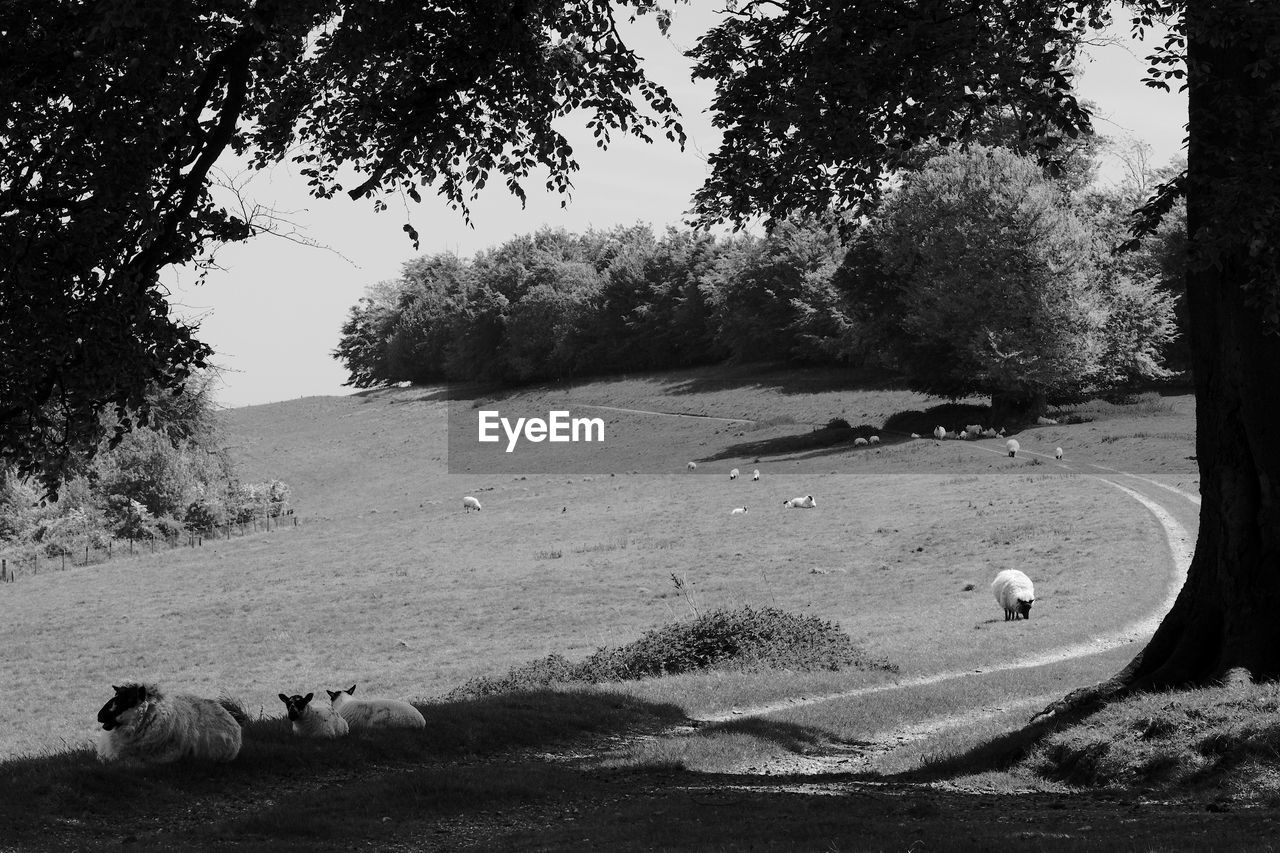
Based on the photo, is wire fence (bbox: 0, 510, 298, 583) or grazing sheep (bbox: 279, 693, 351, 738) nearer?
grazing sheep (bbox: 279, 693, 351, 738)

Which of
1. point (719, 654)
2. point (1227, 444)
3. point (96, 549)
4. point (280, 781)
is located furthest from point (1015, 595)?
point (96, 549)

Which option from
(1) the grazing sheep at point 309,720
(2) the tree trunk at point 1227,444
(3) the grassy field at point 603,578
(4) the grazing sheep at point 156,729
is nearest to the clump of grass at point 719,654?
(3) the grassy field at point 603,578

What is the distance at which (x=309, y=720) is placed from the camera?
53.1ft

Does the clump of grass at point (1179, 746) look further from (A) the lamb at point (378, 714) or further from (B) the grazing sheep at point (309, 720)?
(B) the grazing sheep at point (309, 720)

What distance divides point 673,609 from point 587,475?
4315 cm

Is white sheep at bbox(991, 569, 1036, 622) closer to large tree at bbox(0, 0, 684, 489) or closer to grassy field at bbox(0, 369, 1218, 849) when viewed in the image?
grassy field at bbox(0, 369, 1218, 849)

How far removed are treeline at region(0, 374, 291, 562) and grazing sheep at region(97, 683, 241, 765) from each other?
51854 mm

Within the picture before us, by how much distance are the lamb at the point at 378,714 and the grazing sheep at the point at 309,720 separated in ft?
1.79

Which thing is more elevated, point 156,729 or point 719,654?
point 156,729

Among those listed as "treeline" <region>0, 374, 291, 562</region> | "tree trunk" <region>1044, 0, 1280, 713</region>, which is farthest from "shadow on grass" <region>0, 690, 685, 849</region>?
"treeline" <region>0, 374, 291, 562</region>

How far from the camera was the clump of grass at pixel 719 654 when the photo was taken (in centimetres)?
2380

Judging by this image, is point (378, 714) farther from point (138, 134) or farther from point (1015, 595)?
point (1015, 595)

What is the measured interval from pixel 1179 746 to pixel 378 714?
33.8 ft

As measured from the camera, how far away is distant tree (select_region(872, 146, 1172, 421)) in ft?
218
